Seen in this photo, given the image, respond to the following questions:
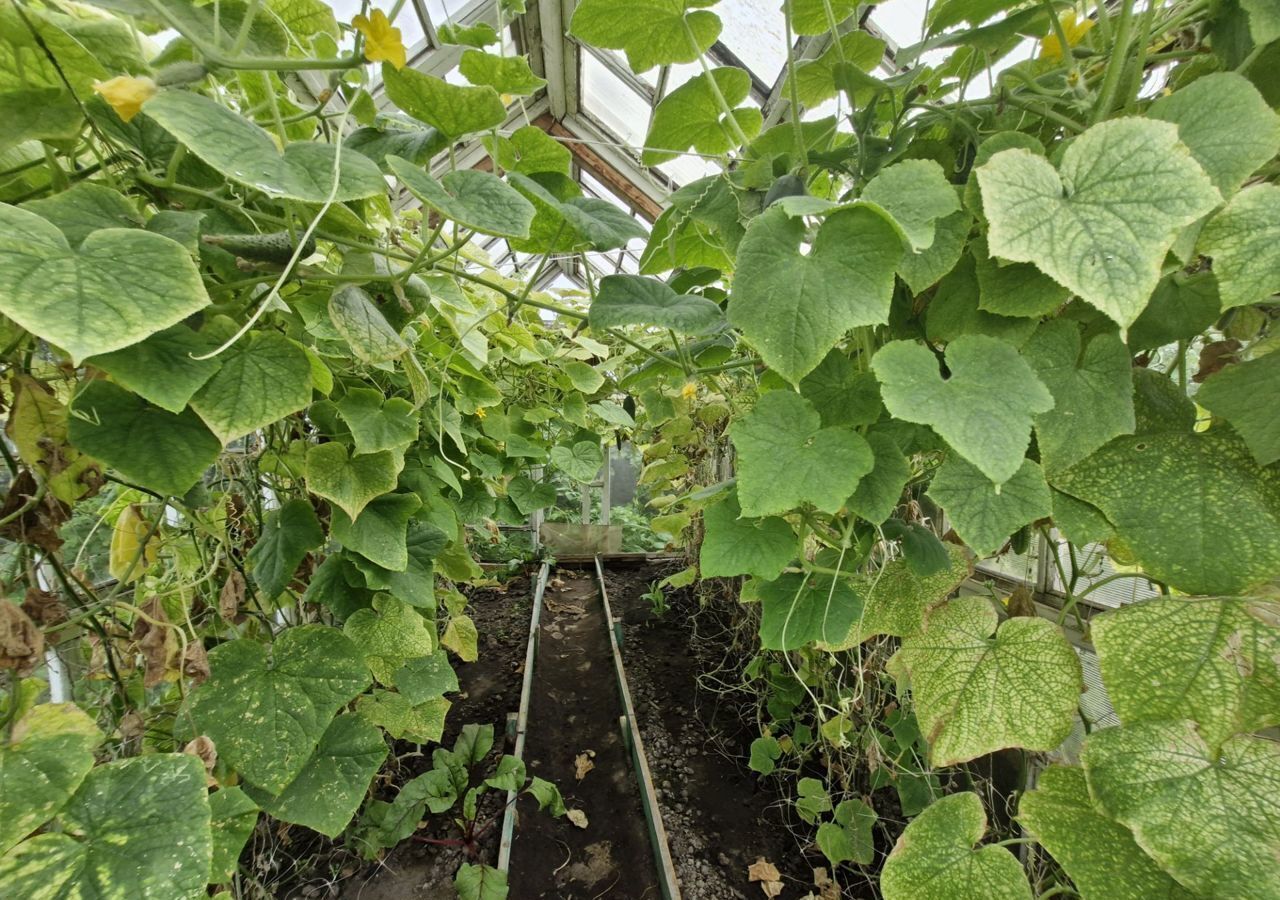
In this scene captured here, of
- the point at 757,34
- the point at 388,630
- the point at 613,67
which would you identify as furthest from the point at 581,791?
the point at 613,67

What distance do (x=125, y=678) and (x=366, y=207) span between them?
0.67 meters

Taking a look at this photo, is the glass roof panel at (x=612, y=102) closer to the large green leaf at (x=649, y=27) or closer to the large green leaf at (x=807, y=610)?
the large green leaf at (x=649, y=27)

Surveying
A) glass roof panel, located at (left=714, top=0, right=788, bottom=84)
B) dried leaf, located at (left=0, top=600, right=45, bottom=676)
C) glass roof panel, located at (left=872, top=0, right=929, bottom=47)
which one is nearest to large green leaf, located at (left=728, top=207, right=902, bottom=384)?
dried leaf, located at (left=0, top=600, right=45, bottom=676)

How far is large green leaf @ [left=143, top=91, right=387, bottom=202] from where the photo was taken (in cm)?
34

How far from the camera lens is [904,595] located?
585 mm

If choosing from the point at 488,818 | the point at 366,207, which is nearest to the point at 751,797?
the point at 488,818

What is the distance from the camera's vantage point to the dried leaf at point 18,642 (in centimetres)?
41

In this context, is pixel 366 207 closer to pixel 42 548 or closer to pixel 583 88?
pixel 42 548

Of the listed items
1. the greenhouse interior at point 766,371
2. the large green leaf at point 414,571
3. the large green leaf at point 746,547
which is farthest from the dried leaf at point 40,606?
the large green leaf at point 746,547

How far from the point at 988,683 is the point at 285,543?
81 cm

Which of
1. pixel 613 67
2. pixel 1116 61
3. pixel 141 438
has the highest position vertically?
pixel 613 67

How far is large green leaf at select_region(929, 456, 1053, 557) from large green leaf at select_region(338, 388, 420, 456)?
61 cm

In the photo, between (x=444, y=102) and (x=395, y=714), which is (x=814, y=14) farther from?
(x=395, y=714)

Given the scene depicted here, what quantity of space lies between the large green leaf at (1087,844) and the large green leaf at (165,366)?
0.67 m
